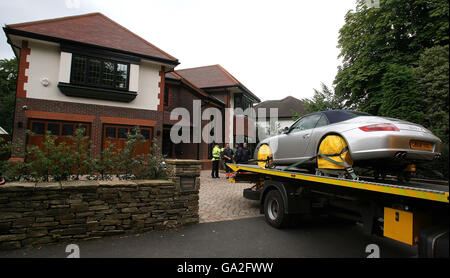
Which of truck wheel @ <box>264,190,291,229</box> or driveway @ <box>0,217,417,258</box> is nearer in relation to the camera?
driveway @ <box>0,217,417,258</box>

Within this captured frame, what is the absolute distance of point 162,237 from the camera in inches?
152

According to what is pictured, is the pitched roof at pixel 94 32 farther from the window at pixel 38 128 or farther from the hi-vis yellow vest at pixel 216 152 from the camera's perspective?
the hi-vis yellow vest at pixel 216 152

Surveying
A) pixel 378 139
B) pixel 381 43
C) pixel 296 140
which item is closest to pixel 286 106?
pixel 381 43

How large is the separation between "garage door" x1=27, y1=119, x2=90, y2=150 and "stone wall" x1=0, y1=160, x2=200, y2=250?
772 centimetres

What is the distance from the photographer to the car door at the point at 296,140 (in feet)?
13.9

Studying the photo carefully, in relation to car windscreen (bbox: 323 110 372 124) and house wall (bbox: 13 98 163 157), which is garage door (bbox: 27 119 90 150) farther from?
car windscreen (bbox: 323 110 372 124)

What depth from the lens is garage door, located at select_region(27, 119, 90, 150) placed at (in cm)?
1005

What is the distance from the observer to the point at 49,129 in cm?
1042

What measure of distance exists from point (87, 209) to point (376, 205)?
4.39 metres

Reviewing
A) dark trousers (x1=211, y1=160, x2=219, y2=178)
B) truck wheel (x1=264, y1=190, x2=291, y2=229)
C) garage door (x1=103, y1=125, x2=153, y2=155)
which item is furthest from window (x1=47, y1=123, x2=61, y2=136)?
truck wheel (x1=264, y1=190, x2=291, y2=229)

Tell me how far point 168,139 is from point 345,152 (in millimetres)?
14321

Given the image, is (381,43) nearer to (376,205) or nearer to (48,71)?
(376,205)

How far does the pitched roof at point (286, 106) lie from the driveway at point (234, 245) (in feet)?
105
